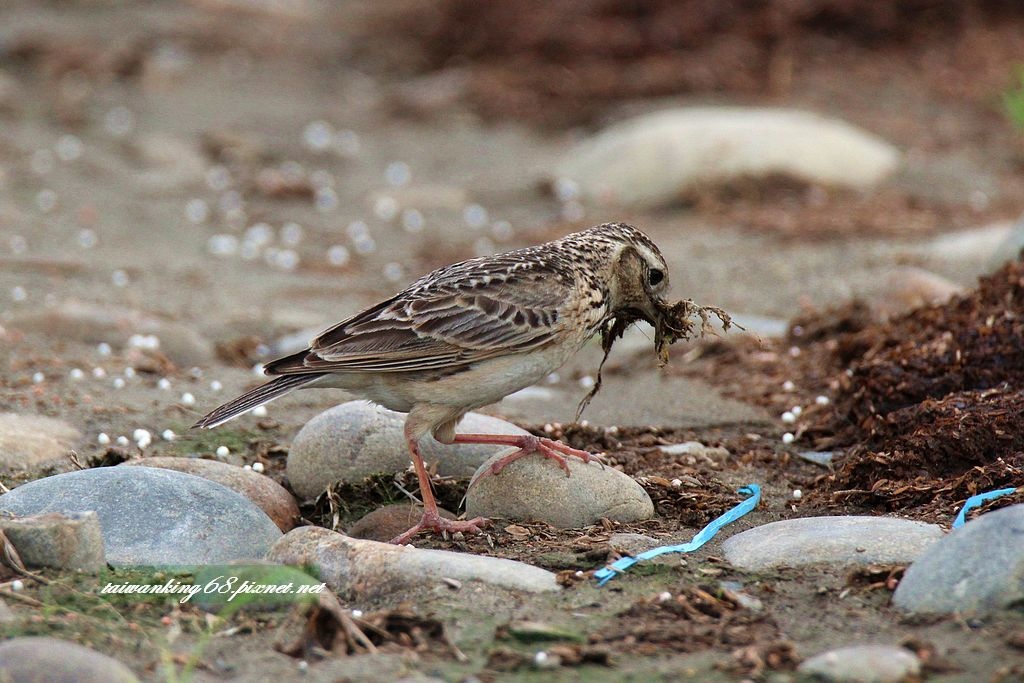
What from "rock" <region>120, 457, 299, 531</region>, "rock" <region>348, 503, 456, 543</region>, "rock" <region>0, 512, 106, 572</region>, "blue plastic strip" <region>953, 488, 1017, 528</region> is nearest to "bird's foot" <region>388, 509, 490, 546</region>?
"rock" <region>348, 503, 456, 543</region>

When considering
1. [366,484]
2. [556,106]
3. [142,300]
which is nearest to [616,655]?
[366,484]

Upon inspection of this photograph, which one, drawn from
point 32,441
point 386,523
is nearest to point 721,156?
point 386,523

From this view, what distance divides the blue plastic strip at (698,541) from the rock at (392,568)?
9.0 inches

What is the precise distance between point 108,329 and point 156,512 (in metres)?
3.68

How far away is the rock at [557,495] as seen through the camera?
6074mm

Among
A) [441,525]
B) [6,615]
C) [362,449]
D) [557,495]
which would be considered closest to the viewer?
[6,615]

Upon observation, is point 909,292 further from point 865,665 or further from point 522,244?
point 865,665

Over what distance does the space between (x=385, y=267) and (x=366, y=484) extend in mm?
5133

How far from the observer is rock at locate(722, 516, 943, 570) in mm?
5355

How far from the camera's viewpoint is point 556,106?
15281mm

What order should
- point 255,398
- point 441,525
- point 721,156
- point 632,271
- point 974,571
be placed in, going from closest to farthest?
point 974,571 < point 441,525 < point 255,398 < point 632,271 < point 721,156

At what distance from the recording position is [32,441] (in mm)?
6988

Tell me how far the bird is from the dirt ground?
1.77ft

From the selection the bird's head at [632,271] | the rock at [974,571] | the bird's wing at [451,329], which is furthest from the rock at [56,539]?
the rock at [974,571]
